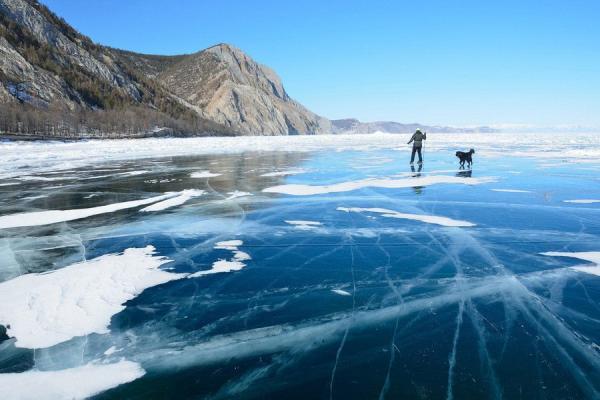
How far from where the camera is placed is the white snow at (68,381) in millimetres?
2387

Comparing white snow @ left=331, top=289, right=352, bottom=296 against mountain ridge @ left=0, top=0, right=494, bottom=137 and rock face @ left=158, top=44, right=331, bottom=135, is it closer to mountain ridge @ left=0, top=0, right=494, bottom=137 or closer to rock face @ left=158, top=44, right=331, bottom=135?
mountain ridge @ left=0, top=0, right=494, bottom=137

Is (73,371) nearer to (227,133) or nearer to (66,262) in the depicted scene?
(66,262)

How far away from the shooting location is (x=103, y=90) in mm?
105562

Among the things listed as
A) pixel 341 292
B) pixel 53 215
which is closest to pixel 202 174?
pixel 53 215

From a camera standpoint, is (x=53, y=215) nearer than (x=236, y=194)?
Yes

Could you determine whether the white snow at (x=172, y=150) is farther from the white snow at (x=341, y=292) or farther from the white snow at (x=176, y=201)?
the white snow at (x=341, y=292)

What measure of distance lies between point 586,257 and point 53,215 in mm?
8279

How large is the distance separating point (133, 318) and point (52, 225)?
4.31 metres

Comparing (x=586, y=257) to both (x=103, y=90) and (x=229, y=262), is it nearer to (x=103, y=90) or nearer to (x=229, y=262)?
(x=229, y=262)

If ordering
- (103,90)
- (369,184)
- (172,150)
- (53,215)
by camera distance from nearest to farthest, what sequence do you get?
1. (53,215)
2. (369,184)
3. (172,150)
4. (103,90)

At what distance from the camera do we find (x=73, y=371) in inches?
103

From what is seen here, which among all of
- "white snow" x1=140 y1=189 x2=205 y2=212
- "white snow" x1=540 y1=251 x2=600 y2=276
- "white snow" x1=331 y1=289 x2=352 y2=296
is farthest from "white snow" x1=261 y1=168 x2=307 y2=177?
"white snow" x1=331 y1=289 x2=352 y2=296

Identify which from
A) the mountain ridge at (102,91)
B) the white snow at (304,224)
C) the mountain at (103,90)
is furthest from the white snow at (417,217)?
the mountain ridge at (102,91)

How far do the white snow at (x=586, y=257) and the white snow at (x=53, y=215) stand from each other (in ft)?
23.8
